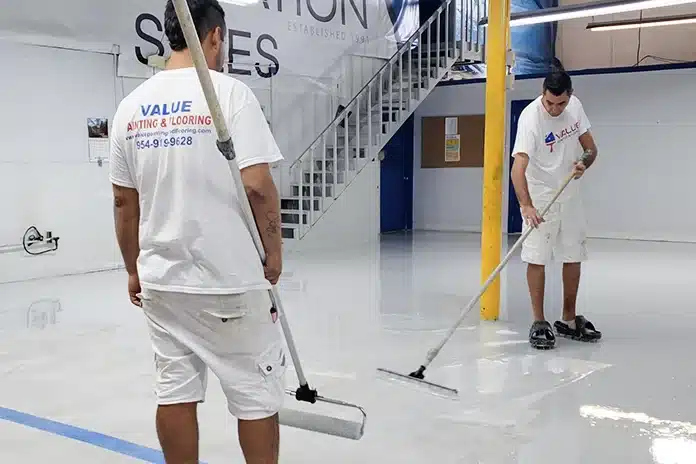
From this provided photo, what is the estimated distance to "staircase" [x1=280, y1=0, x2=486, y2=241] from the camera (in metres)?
9.24

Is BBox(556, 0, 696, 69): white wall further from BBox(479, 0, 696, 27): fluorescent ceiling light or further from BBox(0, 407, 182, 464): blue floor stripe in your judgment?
BBox(0, 407, 182, 464): blue floor stripe

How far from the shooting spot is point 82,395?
3.59 metres

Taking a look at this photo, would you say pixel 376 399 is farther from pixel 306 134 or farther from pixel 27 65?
pixel 306 134

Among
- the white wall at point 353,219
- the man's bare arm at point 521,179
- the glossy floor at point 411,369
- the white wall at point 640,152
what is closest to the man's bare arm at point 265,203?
the glossy floor at point 411,369

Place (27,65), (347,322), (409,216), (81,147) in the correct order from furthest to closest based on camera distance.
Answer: (409,216) < (81,147) < (27,65) < (347,322)

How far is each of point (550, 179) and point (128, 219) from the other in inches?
116

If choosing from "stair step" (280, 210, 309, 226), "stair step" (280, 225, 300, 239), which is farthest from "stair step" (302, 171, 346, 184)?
"stair step" (280, 225, 300, 239)

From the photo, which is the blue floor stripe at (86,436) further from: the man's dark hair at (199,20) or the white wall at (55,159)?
the white wall at (55,159)

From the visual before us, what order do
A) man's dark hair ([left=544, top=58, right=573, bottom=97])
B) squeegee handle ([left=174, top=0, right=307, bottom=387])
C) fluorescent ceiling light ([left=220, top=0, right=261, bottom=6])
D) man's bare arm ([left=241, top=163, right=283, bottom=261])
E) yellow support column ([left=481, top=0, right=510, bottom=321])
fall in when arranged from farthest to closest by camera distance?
fluorescent ceiling light ([left=220, top=0, right=261, bottom=6]), yellow support column ([left=481, top=0, right=510, bottom=321]), man's dark hair ([left=544, top=58, right=573, bottom=97]), man's bare arm ([left=241, top=163, right=283, bottom=261]), squeegee handle ([left=174, top=0, right=307, bottom=387])

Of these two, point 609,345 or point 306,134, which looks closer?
point 609,345

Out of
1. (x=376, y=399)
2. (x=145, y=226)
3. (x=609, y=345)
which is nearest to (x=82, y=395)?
(x=376, y=399)

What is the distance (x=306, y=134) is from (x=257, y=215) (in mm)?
8046

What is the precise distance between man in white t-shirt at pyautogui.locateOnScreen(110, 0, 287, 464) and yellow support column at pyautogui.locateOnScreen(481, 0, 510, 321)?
3254 mm

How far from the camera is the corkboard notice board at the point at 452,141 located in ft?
40.2
